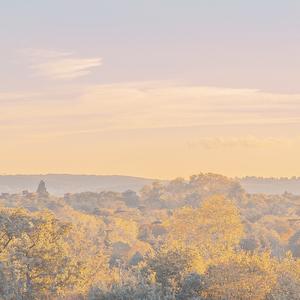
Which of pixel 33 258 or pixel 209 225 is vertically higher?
pixel 209 225

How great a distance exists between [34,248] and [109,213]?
125m

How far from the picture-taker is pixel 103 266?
86.5 metres

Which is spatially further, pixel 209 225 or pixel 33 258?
pixel 209 225

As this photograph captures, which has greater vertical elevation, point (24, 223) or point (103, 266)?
point (24, 223)

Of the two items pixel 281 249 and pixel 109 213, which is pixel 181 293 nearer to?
pixel 281 249

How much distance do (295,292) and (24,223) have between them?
66.6ft

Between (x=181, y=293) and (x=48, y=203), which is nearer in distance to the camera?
(x=181, y=293)

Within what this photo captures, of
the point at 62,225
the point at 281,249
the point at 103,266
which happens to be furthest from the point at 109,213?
the point at 62,225

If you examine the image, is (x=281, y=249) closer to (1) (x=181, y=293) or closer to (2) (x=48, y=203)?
(1) (x=181, y=293)

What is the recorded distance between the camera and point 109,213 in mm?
172500

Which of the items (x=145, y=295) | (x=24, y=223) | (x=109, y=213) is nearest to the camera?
(x=145, y=295)

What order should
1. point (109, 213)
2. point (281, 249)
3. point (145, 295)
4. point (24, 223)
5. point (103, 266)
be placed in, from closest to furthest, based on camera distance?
point (145, 295) → point (24, 223) → point (103, 266) → point (281, 249) → point (109, 213)

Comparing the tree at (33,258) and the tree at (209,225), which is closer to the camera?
the tree at (33,258)

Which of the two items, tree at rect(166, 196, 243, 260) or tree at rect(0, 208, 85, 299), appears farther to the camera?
tree at rect(166, 196, 243, 260)
